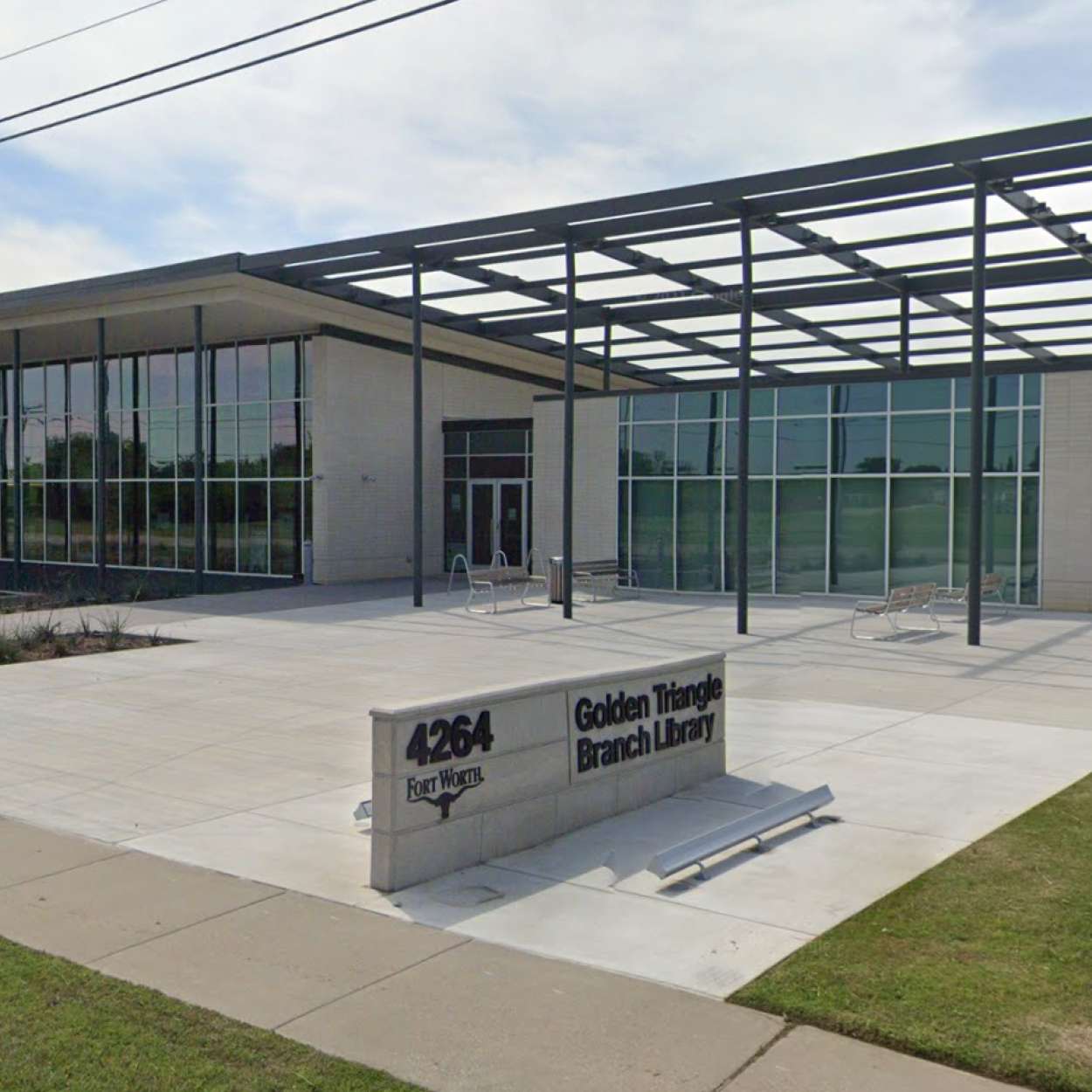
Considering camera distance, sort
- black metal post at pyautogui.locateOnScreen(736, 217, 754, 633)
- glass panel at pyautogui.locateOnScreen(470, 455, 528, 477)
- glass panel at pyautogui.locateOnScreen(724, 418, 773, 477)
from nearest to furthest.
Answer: black metal post at pyautogui.locateOnScreen(736, 217, 754, 633)
glass panel at pyautogui.locateOnScreen(724, 418, 773, 477)
glass panel at pyautogui.locateOnScreen(470, 455, 528, 477)

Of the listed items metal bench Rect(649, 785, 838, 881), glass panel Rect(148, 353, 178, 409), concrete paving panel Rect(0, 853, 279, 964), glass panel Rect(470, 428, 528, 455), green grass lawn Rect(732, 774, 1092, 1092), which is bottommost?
concrete paving panel Rect(0, 853, 279, 964)

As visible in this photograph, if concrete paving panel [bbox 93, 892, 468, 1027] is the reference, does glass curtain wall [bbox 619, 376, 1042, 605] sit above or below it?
above

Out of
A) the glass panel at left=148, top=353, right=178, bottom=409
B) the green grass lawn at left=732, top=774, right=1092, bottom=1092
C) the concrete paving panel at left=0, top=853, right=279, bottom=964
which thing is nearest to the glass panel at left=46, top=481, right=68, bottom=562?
the glass panel at left=148, top=353, right=178, bottom=409

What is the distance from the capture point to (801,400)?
2525cm

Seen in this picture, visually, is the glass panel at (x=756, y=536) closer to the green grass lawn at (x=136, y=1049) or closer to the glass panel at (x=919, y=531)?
the glass panel at (x=919, y=531)

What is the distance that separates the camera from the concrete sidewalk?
4754 mm

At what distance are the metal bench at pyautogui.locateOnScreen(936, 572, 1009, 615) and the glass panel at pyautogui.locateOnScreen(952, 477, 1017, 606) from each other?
0.18 metres

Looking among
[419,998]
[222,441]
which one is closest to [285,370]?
[222,441]

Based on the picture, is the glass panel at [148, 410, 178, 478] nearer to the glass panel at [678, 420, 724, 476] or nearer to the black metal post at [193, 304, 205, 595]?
the black metal post at [193, 304, 205, 595]

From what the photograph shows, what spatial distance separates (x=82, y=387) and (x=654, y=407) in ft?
54.5

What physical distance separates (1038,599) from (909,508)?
286 cm

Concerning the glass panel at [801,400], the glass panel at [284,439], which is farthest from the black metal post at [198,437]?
the glass panel at [801,400]

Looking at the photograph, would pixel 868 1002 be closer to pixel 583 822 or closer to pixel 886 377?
pixel 583 822

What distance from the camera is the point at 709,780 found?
9695 mm
